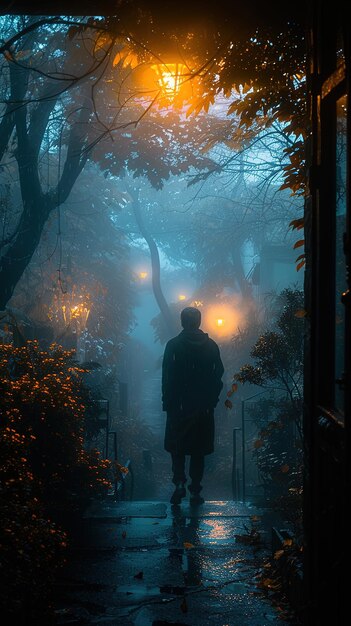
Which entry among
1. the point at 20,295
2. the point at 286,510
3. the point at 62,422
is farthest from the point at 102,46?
the point at 20,295

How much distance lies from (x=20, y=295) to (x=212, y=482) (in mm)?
9025

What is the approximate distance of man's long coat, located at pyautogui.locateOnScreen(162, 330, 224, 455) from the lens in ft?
27.2

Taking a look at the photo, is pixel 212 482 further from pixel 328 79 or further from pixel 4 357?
pixel 328 79

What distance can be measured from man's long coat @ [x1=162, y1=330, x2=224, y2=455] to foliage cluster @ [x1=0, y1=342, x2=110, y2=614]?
1.13 metres

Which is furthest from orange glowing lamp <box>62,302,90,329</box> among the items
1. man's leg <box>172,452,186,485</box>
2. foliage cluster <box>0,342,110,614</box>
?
man's leg <box>172,452,186,485</box>

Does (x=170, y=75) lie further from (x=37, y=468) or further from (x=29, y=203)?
(x=29, y=203)

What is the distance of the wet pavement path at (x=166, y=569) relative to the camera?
170 inches

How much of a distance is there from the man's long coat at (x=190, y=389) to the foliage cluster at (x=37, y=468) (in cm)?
113

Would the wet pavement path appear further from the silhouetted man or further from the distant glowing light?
the distant glowing light

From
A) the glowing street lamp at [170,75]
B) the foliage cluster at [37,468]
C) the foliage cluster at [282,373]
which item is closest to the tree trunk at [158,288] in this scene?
the foliage cluster at [282,373]

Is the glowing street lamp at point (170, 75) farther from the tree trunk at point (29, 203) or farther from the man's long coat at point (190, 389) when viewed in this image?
the tree trunk at point (29, 203)

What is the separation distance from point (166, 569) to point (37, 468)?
1.59 m

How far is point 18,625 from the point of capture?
3.50 m

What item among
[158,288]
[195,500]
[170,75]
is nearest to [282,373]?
[195,500]
